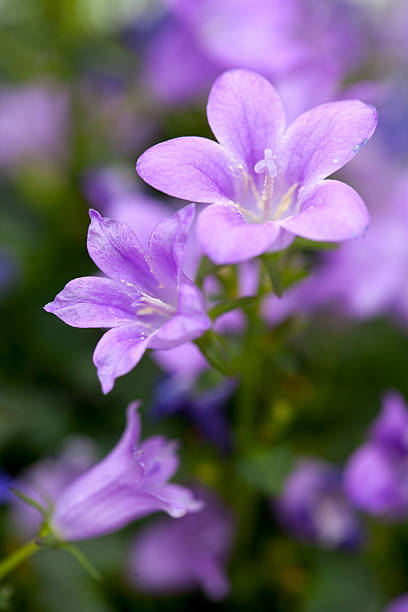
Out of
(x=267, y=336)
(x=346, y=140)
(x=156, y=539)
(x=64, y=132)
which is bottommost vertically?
(x=156, y=539)

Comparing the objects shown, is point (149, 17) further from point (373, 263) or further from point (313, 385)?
point (313, 385)

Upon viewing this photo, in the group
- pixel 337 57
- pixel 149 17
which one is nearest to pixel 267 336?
pixel 337 57

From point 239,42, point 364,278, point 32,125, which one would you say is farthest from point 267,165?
point 32,125

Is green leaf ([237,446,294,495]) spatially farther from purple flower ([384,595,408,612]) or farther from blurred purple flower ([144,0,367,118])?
blurred purple flower ([144,0,367,118])

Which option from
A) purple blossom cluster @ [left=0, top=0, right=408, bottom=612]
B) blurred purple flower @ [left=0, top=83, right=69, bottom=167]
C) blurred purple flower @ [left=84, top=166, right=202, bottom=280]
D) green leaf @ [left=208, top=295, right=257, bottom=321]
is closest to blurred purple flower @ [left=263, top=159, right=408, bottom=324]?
purple blossom cluster @ [left=0, top=0, right=408, bottom=612]

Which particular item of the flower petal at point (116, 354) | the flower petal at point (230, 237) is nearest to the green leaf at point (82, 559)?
the flower petal at point (116, 354)

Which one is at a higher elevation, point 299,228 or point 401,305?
point 299,228
